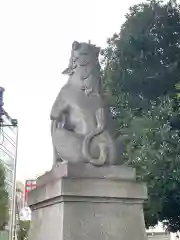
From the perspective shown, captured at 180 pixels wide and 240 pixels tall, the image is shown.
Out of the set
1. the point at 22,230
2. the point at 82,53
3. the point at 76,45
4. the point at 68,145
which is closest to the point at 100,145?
the point at 68,145

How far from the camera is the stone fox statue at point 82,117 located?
6387 mm

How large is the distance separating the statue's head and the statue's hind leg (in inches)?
40.1

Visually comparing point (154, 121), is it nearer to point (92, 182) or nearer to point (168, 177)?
point (168, 177)

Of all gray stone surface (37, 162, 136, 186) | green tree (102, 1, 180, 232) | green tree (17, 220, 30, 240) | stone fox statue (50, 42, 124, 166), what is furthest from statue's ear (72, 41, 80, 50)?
green tree (17, 220, 30, 240)

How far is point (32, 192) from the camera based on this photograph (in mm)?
6648

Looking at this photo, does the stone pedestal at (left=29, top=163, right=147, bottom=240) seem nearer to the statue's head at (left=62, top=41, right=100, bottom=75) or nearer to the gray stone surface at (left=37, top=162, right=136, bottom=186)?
the gray stone surface at (left=37, top=162, right=136, bottom=186)

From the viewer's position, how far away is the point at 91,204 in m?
5.97

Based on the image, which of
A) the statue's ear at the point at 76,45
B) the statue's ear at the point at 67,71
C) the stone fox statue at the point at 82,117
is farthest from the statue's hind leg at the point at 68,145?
the statue's ear at the point at 76,45

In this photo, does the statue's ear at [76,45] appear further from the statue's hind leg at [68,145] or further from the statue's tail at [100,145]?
the statue's hind leg at [68,145]

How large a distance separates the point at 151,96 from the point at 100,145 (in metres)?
7.93

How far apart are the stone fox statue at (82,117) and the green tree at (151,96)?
509 centimetres

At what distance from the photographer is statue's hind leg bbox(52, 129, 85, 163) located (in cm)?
636

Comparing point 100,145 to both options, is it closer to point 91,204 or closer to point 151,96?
point 91,204

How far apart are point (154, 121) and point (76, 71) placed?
6314 mm
